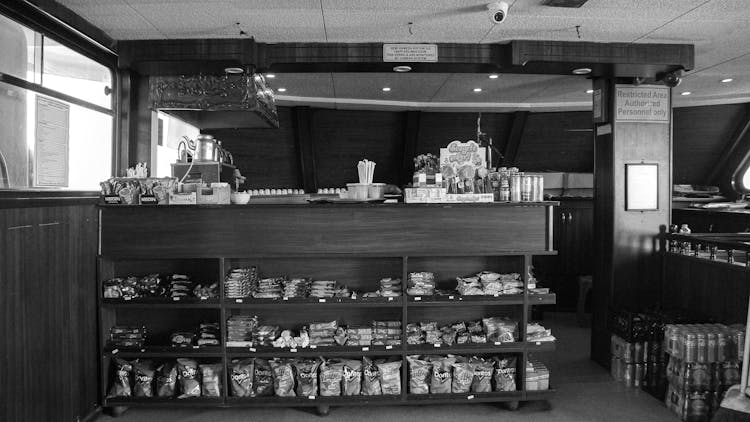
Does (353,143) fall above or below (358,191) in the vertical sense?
above

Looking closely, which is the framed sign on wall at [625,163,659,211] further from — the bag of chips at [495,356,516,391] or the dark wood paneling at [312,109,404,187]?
the dark wood paneling at [312,109,404,187]

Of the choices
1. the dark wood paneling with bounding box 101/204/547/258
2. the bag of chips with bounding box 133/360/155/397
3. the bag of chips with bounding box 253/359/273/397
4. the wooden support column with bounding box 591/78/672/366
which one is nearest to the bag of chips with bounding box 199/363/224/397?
the bag of chips with bounding box 253/359/273/397

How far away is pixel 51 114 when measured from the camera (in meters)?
3.54

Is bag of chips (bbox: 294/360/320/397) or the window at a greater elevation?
the window

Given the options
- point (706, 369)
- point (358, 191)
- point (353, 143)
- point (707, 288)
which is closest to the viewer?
point (706, 369)

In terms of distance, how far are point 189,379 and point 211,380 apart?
16cm

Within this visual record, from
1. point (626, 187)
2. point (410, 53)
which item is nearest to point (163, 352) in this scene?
point (410, 53)

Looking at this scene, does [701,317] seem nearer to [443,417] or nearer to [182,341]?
[443,417]

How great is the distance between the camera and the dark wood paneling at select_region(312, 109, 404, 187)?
771 cm

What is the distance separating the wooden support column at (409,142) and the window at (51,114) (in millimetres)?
4317

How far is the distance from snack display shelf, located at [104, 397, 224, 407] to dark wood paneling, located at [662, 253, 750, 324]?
3909mm

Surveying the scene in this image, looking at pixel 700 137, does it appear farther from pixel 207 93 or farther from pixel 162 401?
pixel 162 401

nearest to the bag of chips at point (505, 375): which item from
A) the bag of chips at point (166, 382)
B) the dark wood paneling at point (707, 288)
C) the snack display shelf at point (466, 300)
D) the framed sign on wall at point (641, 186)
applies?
the snack display shelf at point (466, 300)

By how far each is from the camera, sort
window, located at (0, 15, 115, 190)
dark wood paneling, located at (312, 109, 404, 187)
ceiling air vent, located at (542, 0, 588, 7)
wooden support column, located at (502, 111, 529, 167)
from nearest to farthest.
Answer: window, located at (0, 15, 115, 190) < ceiling air vent, located at (542, 0, 588, 7) < dark wood paneling, located at (312, 109, 404, 187) < wooden support column, located at (502, 111, 529, 167)
